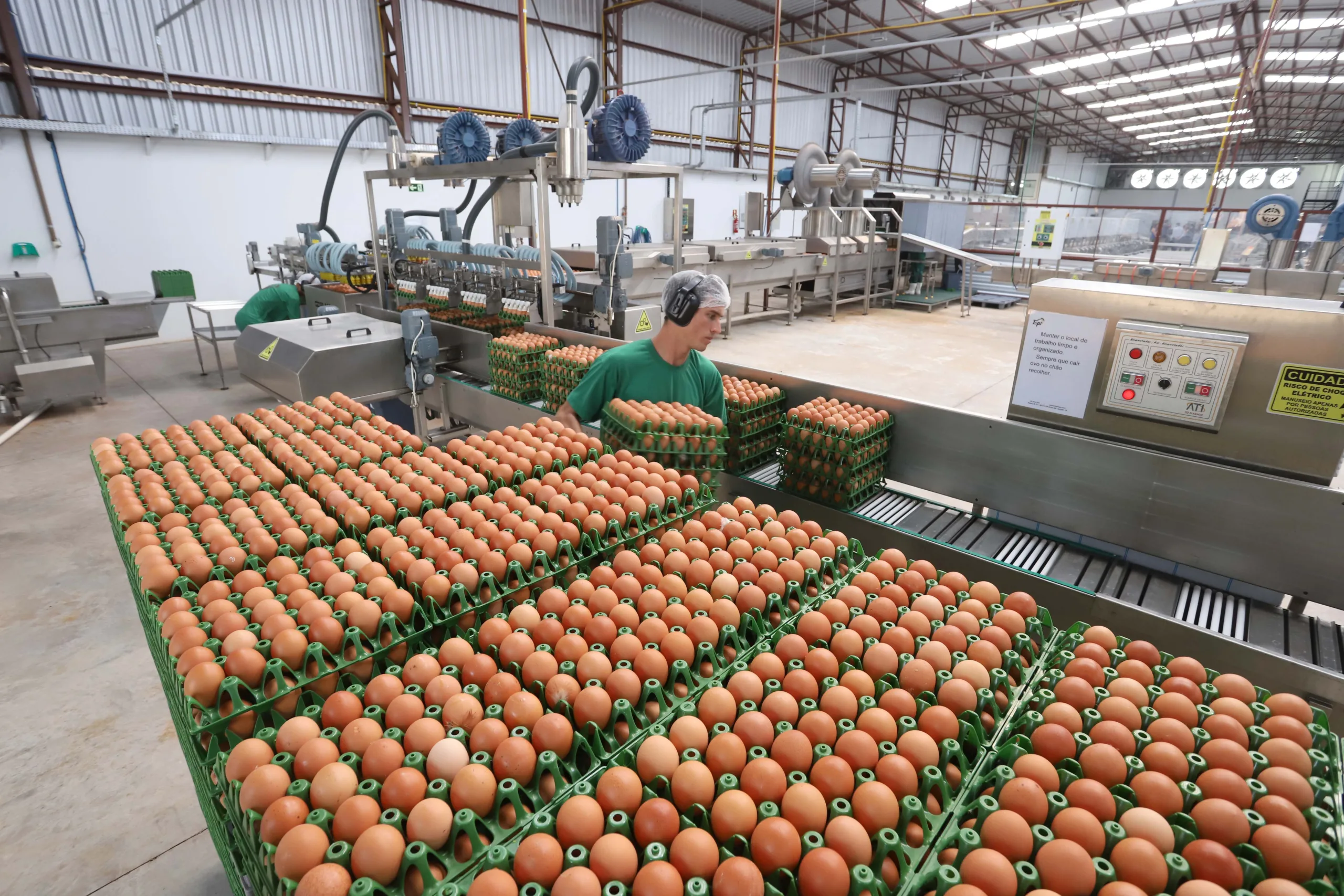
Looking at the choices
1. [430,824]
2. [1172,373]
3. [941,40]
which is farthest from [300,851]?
[941,40]

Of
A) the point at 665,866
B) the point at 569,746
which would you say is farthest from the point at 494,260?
the point at 665,866

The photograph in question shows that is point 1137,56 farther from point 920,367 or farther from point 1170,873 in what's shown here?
point 1170,873

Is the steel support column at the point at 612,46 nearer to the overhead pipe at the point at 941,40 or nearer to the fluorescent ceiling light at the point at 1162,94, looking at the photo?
the overhead pipe at the point at 941,40

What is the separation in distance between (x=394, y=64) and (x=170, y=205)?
13.6ft

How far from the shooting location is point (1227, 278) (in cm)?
1115

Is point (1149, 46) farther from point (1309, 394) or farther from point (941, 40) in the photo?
point (1309, 394)

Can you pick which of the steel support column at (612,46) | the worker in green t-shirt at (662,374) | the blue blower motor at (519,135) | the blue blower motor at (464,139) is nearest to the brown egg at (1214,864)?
the worker in green t-shirt at (662,374)

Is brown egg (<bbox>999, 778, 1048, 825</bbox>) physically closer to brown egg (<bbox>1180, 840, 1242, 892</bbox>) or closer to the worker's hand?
brown egg (<bbox>1180, 840, 1242, 892</bbox>)

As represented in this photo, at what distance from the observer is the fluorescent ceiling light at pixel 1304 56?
14695 mm

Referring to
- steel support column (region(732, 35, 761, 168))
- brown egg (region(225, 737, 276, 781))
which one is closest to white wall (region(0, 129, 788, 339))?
brown egg (region(225, 737, 276, 781))

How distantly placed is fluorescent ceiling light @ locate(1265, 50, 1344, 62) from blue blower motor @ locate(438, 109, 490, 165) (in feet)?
63.2

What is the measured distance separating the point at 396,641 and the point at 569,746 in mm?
519

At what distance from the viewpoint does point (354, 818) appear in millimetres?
1021

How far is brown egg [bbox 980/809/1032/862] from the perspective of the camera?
1.00 m
